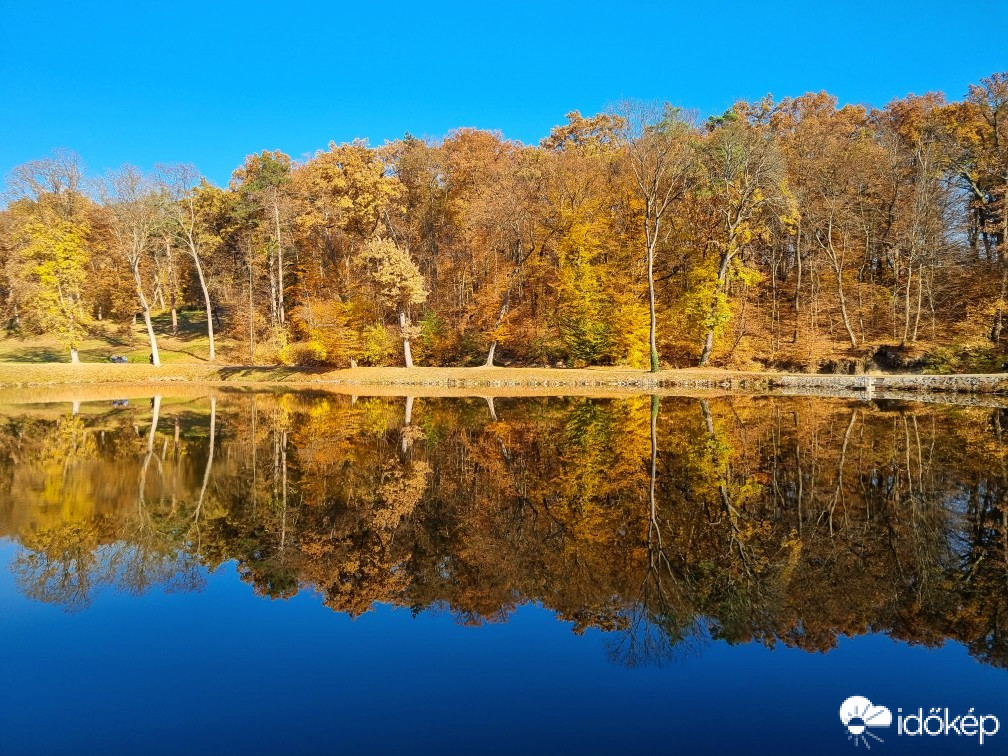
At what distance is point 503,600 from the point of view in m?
8.15

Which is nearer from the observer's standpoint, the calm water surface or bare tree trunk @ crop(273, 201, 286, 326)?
the calm water surface

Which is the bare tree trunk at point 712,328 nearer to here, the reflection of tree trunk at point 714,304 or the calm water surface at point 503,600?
the reflection of tree trunk at point 714,304

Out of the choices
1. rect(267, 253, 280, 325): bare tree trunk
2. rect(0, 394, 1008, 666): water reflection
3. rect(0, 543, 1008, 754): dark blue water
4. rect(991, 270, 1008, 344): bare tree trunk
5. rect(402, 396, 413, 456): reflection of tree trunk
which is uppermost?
rect(267, 253, 280, 325): bare tree trunk

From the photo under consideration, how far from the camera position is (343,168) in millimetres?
46531

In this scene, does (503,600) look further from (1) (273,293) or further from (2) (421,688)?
(1) (273,293)

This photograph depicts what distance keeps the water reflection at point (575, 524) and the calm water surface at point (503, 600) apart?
0.20 feet

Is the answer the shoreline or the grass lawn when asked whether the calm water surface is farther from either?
the grass lawn

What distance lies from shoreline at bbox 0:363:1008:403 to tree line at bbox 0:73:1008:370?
2227mm

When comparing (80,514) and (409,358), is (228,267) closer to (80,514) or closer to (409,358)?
(409,358)

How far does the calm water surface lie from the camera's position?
A: 5.60 m

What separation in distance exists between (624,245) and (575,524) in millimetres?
39235

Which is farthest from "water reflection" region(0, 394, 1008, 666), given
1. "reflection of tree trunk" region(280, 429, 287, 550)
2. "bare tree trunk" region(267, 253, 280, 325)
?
"bare tree trunk" region(267, 253, 280, 325)

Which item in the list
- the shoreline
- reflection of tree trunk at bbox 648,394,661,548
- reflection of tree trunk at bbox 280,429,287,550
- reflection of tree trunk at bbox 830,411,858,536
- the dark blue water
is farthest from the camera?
the shoreline

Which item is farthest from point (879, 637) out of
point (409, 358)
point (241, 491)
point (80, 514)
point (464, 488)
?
point (409, 358)
